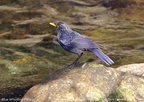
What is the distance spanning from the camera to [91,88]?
16.5 feet

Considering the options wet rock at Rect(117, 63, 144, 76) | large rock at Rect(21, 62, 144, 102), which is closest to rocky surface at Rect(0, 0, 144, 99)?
wet rock at Rect(117, 63, 144, 76)

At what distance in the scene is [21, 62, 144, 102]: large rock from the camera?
493cm

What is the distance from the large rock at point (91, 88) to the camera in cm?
493

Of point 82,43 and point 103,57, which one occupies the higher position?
point 82,43

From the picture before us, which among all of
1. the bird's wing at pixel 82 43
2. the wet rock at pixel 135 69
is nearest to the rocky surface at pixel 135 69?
the wet rock at pixel 135 69

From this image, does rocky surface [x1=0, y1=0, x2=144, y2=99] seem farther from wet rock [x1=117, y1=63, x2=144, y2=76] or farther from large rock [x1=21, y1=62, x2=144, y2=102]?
large rock [x1=21, y1=62, x2=144, y2=102]

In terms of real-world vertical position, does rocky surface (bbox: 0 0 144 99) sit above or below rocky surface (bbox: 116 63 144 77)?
below

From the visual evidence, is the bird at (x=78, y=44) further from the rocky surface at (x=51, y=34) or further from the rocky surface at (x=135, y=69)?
the rocky surface at (x=135, y=69)

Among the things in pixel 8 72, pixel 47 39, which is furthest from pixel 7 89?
pixel 47 39

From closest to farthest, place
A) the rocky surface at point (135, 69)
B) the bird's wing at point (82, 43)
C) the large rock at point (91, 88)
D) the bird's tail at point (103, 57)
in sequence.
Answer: the large rock at point (91, 88) < the bird's tail at point (103, 57) < the bird's wing at point (82, 43) < the rocky surface at point (135, 69)

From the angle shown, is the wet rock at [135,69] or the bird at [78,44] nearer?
the bird at [78,44]

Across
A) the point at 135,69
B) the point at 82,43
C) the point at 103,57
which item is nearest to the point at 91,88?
the point at 103,57

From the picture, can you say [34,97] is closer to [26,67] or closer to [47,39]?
[26,67]

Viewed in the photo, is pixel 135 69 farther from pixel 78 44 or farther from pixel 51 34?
pixel 51 34
